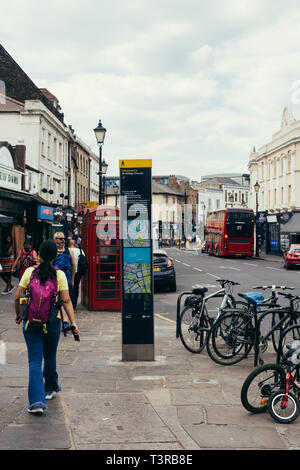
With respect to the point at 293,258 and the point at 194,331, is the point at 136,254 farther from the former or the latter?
the point at 293,258

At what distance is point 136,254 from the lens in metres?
7.98

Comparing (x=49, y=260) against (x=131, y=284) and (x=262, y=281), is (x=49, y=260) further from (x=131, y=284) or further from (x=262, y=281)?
(x=262, y=281)

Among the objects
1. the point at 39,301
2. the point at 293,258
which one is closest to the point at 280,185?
the point at 293,258

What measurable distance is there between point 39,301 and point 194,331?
3.88 metres

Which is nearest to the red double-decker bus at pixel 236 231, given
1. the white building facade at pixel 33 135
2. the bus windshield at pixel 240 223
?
the bus windshield at pixel 240 223

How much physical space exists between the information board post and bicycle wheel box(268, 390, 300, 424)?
2710 millimetres

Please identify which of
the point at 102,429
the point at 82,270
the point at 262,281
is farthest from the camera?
the point at 262,281

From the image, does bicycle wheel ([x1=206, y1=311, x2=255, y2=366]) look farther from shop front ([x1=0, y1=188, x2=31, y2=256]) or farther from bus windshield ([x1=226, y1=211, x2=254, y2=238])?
bus windshield ([x1=226, y1=211, x2=254, y2=238])

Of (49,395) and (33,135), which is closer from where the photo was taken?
(49,395)

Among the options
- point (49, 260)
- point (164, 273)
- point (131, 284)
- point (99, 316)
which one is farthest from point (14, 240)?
point (49, 260)

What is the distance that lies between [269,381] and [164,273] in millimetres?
12901

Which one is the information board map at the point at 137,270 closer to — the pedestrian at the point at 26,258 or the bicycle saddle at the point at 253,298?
the bicycle saddle at the point at 253,298

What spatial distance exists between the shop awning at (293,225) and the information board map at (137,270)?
40.1 m

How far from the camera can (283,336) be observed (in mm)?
7359
